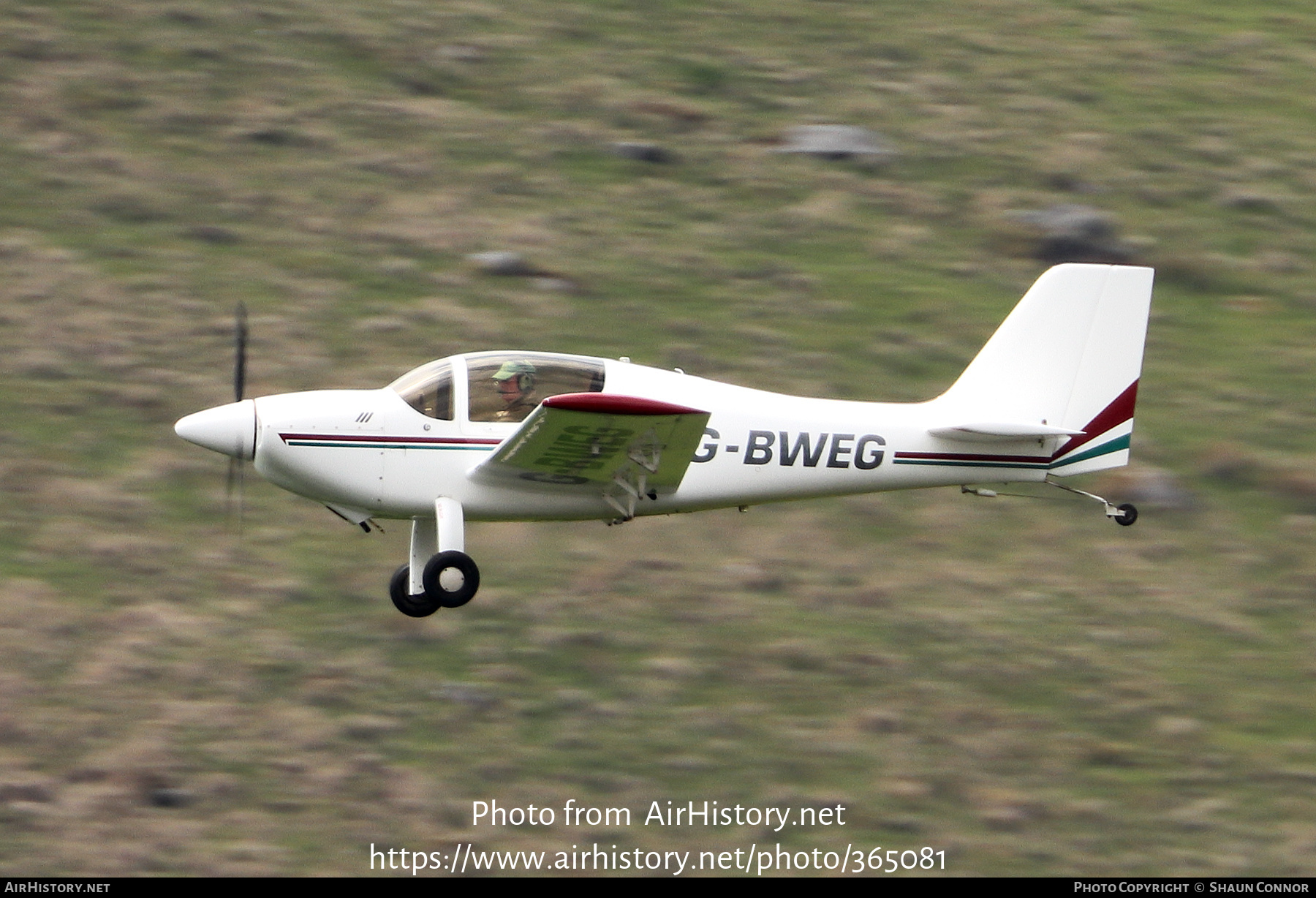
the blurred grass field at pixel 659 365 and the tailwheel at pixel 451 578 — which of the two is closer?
the tailwheel at pixel 451 578

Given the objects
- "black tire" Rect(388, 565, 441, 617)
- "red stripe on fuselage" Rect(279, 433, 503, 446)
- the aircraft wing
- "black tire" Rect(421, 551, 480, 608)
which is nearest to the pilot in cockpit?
"red stripe on fuselage" Rect(279, 433, 503, 446)

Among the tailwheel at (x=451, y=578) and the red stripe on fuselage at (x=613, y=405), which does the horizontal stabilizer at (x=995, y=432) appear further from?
the tailwheel at (x=451, y=578)

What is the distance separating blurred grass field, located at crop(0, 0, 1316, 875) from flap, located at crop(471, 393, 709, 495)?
2.95 meters

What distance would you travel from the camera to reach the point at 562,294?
21672mm

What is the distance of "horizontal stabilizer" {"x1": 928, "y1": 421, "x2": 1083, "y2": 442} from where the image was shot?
13375mm

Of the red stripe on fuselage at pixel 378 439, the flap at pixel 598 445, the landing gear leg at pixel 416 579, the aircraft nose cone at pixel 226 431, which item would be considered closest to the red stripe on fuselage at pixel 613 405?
the flap at pixel 598 445

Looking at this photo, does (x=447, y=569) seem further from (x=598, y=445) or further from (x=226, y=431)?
(x=226, y=431)

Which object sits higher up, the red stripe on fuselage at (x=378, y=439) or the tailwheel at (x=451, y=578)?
the red stripe on fuselage at (x=378, y=439)

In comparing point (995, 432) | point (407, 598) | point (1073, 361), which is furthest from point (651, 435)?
point (1073, 361)

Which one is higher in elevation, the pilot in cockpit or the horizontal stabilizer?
the pilot in cockpit

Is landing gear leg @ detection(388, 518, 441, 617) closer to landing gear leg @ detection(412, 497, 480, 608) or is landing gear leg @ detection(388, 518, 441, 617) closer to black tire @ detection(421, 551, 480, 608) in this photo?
landing gear leg @ detection(412, 497, 480, 608)

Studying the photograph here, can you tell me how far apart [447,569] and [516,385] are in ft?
4.76

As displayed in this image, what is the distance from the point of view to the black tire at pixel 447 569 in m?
12.7

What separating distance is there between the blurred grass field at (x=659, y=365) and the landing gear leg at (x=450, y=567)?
2333 millimetres
